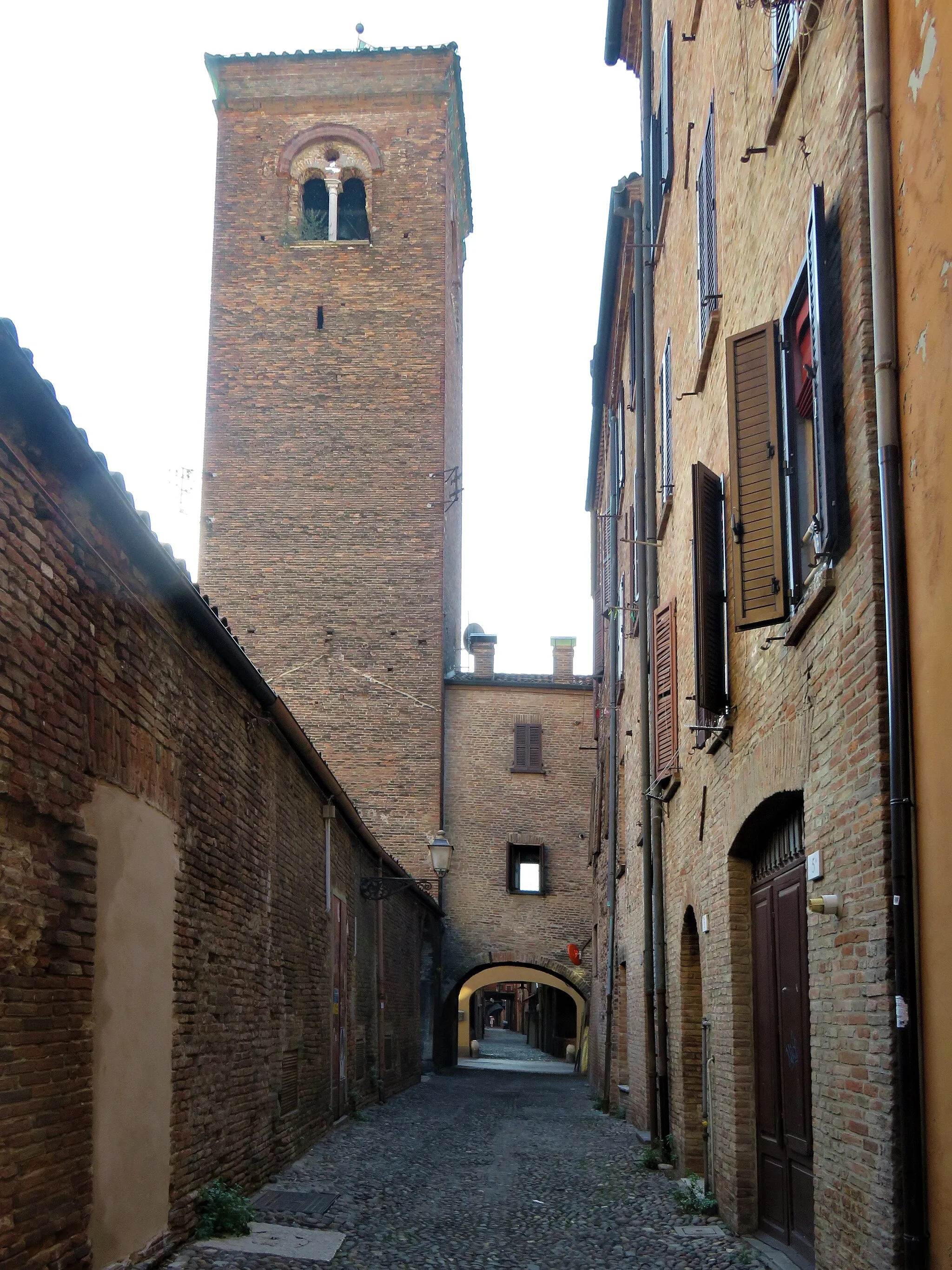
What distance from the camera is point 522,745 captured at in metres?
28.2

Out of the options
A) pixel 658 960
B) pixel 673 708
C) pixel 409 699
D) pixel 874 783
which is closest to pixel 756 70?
pixel 874 783

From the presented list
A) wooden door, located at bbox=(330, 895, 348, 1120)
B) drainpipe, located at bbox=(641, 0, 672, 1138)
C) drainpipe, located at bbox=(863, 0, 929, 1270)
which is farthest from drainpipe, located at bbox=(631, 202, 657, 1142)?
drainpipe, located at bbox=(863, 0, 929, 1270)

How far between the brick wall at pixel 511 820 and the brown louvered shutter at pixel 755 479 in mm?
20888

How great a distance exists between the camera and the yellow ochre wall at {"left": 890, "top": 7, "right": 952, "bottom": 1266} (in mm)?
4539

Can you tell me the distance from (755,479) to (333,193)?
79.6 feet

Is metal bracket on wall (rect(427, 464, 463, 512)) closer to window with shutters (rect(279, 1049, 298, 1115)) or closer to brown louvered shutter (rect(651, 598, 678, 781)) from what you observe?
brown louvered shutter (rect(651, 598, 678, 781))

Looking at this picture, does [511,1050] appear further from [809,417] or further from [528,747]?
[809,417]

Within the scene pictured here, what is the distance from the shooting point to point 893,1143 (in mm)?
4863

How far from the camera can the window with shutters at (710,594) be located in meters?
8.23

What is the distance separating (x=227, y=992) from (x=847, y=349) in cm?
584

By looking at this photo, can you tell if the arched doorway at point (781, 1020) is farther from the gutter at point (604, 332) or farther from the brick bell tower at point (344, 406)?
the brick bell tower at point (344, 406)

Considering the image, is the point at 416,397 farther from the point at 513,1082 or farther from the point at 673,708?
the point at 673,708

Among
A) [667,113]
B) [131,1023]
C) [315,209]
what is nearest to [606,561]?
[667,113]

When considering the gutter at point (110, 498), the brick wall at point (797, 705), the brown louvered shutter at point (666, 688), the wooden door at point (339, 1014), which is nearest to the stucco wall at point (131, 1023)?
the gutter at point (110, 498)
